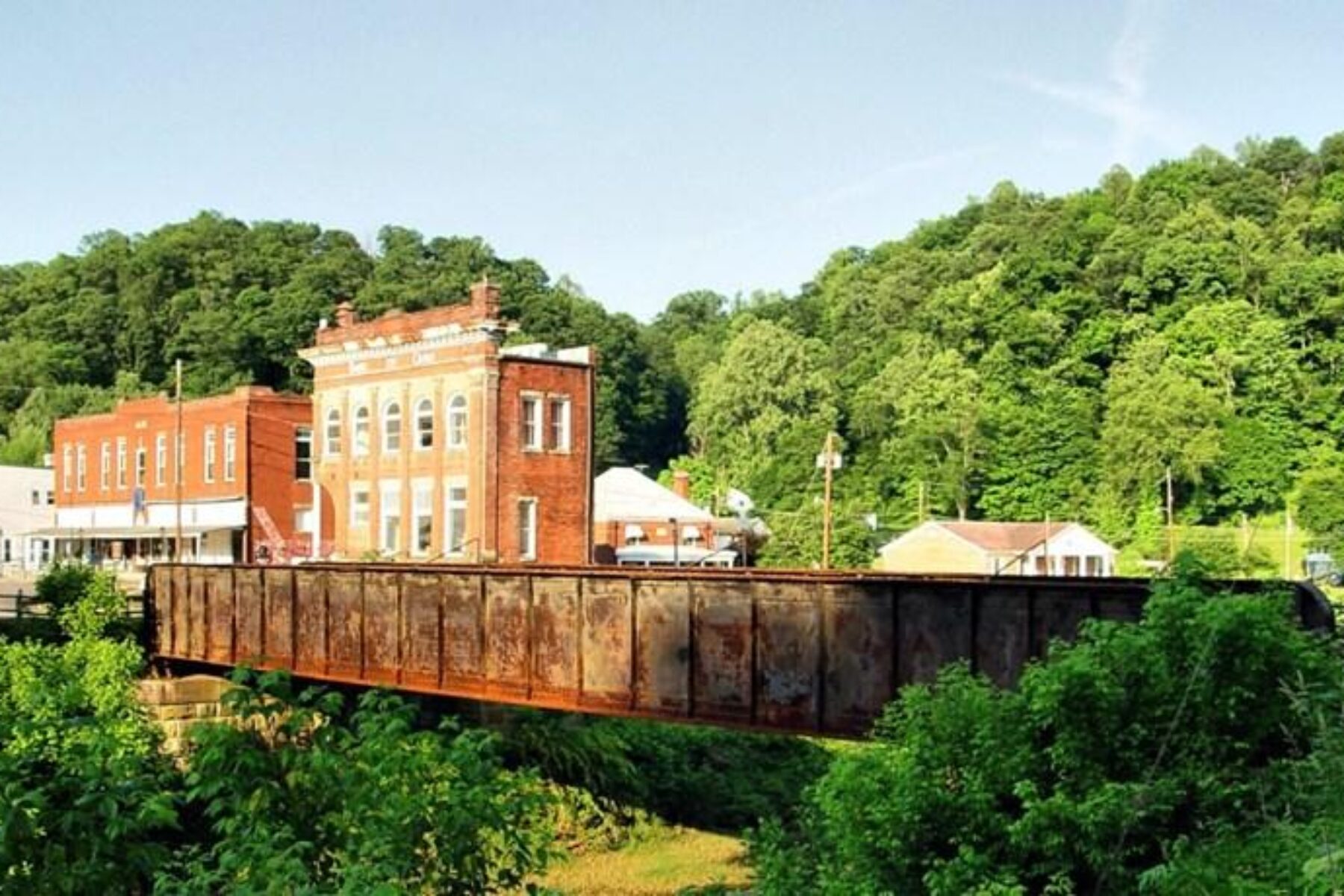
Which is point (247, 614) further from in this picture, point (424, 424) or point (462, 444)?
point (424, 424)

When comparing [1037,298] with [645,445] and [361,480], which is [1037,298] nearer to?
[645,445]

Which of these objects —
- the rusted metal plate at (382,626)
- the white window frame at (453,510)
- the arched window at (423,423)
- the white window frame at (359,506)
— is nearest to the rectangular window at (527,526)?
the white window frame at (453,510)

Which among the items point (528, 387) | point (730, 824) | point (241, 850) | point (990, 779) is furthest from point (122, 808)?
point (528, 387)

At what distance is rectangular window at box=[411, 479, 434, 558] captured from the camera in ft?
156

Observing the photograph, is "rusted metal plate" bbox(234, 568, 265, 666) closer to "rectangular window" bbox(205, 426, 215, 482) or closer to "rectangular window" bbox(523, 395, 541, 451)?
"rectangular window" bbox(523, 395, 541, 451)

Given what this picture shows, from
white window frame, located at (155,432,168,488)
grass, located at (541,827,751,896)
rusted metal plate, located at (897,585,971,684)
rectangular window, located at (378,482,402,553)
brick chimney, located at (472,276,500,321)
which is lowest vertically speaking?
grass, located at (541,827,751,896)

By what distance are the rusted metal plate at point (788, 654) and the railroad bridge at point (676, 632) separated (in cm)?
2

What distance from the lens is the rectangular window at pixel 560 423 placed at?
4744 centimetres

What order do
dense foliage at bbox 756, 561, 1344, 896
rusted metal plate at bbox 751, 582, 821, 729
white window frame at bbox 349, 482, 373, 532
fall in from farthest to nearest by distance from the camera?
white window frame at bbox 349, 482, 373, 532 → rusted metal plate at bbox 751, 582, 821, 729 → dense foliage at bbox 756, 561, 1344, 896

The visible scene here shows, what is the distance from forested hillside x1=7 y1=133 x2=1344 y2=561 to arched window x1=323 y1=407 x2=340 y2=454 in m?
25.1

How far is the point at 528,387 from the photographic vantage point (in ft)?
154

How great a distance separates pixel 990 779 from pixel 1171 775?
1.34m

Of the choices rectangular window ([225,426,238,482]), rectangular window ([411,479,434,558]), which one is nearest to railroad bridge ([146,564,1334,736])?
rectangular window ([411,479,434,558])

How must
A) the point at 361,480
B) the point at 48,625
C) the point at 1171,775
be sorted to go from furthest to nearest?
the point at 361,480 < the point at 48,625 < the point at 1171,775
